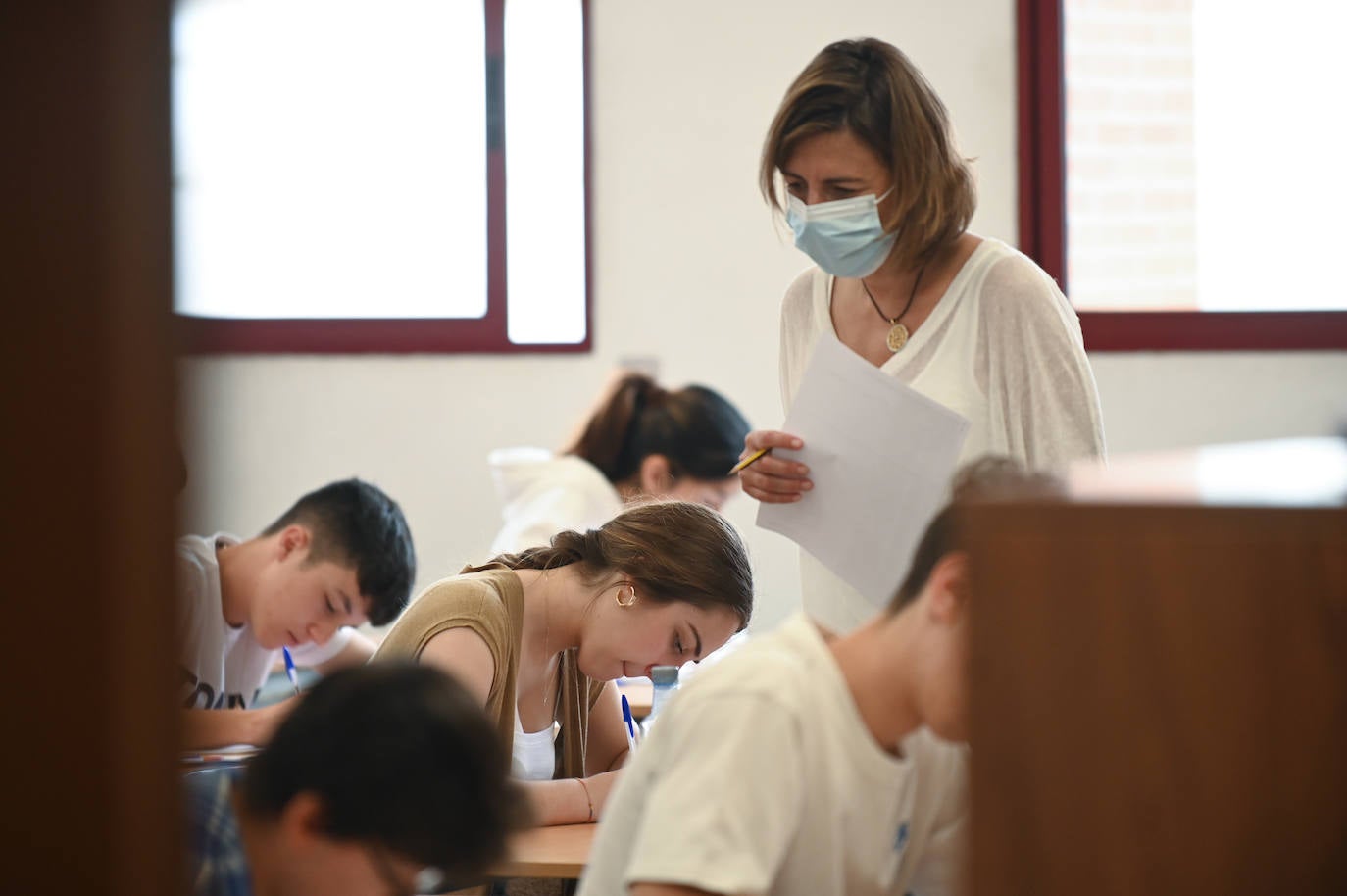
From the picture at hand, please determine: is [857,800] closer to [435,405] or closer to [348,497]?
[348,497]

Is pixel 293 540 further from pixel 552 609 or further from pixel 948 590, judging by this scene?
pixel 948 590

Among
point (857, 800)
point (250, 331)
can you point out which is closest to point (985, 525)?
point (857, 800)

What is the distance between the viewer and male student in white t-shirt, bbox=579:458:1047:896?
84 centimetres

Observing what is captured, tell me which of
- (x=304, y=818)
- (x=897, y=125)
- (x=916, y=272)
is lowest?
(x=304, y=818)

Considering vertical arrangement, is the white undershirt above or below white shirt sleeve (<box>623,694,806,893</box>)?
below

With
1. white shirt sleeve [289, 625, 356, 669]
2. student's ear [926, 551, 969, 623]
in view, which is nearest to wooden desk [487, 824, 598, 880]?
student's ear [926, 551, 969, 623]

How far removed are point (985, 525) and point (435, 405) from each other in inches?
121

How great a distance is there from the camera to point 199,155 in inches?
136

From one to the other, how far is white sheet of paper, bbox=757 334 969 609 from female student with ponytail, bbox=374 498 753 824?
192 mm

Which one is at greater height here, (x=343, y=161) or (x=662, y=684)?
(x=343, y=161)

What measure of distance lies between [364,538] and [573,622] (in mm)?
648

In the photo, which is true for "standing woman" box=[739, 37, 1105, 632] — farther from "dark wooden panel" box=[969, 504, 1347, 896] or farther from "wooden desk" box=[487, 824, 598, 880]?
"dark wooden panel" box=[969, 504, 1347, 896]

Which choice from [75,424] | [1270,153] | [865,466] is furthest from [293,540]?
[1270,153]

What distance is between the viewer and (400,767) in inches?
39.9
